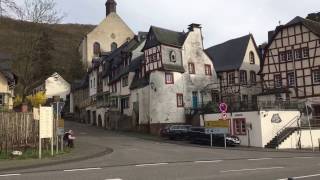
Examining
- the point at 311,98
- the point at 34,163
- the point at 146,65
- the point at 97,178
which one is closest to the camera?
the point at 97,178

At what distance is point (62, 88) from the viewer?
9656 centimetres

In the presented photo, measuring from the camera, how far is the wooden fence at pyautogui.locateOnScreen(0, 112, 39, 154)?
29859 mm

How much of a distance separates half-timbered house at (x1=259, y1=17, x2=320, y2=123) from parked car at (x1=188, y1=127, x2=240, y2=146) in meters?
13.7

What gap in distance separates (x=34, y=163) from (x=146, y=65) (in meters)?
34.4

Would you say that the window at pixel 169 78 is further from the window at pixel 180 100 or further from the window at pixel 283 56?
the window at pixel 283 56

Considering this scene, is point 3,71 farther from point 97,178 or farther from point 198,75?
point 97,178

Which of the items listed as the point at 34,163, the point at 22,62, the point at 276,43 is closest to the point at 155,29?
the point at 276,43

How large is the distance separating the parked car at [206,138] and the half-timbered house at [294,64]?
13725mm

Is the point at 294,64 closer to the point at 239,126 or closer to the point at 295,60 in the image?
the point at 295,60

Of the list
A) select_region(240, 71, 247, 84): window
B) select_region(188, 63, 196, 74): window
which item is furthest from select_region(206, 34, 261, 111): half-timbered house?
select_region(188, 63, 196, 74): window

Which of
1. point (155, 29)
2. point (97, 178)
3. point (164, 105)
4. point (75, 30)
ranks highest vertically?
point (75, 30)

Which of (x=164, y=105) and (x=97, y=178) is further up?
(x=164, y=105)

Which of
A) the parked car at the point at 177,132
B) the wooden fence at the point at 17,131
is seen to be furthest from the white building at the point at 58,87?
the wooden fence at the point at 17,131

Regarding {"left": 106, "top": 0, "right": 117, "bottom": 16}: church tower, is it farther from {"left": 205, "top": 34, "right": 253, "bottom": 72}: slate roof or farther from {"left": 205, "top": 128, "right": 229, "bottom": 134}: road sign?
{"left": 205, "top": 128, "right": 229, "bottom": 134}: road sign
